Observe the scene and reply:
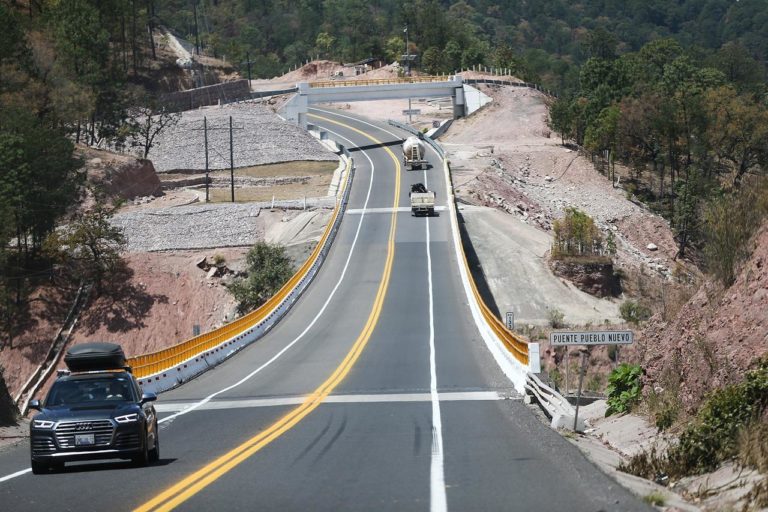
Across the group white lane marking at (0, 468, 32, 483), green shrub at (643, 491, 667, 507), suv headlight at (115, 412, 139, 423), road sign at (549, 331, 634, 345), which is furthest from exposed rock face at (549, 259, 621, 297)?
green shrub at (643, 491, 667, 507)

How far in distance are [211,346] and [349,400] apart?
12.0 meters

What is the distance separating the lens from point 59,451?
1595 cm

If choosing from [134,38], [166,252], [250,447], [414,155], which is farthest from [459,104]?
[250,447]

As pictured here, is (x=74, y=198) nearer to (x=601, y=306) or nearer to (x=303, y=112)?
(x=601, y=306)

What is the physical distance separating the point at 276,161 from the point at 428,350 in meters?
78.0

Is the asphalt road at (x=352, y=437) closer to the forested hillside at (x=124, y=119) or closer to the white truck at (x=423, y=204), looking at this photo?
the white truck at (x=423, y=204)

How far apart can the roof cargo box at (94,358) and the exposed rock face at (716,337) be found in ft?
34.3

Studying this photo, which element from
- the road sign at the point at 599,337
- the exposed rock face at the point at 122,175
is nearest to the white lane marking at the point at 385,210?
the exposed rock face at the point at 122,175

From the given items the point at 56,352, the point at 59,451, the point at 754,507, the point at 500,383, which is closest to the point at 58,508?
the point at 59,451

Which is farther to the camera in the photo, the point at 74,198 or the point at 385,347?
the point at 74,198

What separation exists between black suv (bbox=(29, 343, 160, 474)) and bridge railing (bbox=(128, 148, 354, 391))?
1291 centimetres

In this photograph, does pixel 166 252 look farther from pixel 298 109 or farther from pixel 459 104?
pixel 459 104

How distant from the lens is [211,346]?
39469 millimetres

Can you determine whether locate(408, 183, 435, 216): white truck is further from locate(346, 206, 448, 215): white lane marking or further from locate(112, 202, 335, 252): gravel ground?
locate(112, 202, 335, 252): gravel ground
